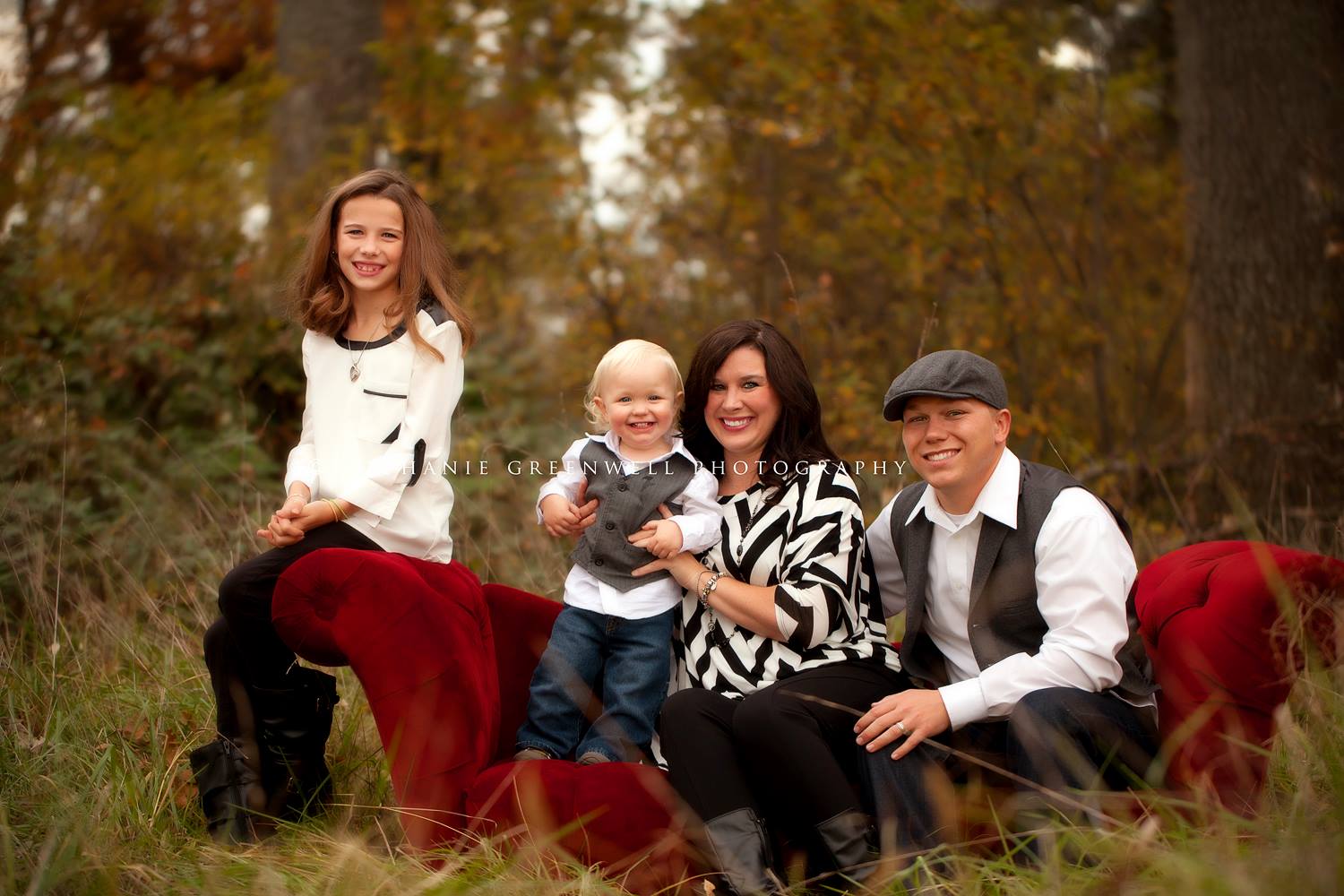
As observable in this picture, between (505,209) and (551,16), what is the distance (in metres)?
1.55

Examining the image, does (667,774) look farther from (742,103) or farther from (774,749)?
(742,103)

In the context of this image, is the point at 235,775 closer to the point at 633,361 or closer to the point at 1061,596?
the point at 633,361

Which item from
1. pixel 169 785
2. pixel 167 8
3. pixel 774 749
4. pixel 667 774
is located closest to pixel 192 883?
pixel 169 785

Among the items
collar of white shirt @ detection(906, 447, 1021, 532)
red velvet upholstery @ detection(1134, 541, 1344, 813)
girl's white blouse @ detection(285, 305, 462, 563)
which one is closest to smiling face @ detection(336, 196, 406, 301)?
girl's white blouse @ detection(285, 305, 462, 563)

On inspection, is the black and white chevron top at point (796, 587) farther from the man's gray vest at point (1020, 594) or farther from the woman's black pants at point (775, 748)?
the man's gray vest at point (1020, 594)

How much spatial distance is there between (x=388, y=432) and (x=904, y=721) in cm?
152

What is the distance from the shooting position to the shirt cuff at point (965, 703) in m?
2.55

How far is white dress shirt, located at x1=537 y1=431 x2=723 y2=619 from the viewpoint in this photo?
9.64ft

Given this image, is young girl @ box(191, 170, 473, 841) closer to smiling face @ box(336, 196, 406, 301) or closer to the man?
smiling face @ box(336, 196, 406, 301)

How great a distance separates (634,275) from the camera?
7.64 m

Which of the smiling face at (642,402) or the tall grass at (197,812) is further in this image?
the smiling face at (642,402)

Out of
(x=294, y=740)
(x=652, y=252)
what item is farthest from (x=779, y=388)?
(x=652, y=252)

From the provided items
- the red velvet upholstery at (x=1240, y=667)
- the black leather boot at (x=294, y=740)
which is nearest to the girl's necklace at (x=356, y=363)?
the black leather boot at (x=294, y=740)

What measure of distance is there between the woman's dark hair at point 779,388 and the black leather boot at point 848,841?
878 millimetres
